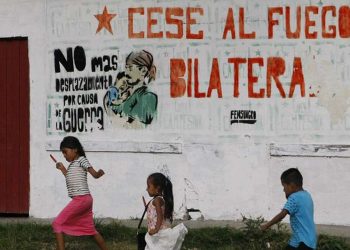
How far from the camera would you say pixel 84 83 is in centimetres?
1149

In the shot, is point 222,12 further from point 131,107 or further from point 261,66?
point 131,107

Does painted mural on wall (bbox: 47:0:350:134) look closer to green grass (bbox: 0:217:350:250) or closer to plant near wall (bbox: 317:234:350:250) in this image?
green grass (bbox: 0:217:350:250)

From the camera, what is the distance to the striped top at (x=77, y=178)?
9.38 meters

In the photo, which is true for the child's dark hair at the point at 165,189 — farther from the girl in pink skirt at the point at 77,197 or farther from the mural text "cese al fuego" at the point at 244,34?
the mural text "cese al fuego" at the point at 244,34

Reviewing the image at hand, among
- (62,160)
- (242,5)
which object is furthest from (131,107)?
(242,5)

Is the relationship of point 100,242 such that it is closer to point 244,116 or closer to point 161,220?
point 161,220

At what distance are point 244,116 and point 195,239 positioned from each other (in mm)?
1867

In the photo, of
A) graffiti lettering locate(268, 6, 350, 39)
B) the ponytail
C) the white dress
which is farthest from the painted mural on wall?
the white dress

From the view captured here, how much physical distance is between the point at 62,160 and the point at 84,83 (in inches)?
43.0

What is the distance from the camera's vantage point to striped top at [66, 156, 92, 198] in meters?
9.38

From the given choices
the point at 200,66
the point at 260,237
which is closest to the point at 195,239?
the point at 260,237

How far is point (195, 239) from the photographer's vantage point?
32.7ft

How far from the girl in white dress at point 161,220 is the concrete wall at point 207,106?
283 centimetres

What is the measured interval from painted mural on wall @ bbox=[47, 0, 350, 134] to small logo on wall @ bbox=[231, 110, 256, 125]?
0.04ft
